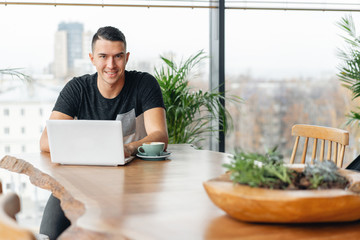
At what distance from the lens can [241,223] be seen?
4.10ft

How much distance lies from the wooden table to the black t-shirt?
524 mm

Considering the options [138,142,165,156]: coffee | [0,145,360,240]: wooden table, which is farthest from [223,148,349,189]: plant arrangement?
[138,142,165,156]: coffee

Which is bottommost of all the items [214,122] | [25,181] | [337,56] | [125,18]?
[25,181]

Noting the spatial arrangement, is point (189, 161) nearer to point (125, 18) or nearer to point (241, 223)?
point (241, 223)

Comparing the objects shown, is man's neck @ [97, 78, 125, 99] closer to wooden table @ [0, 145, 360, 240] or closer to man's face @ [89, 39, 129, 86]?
man's face @ [89, 39, 129, 86]

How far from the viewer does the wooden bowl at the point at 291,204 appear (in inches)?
45.6

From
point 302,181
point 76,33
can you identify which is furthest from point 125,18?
point 302,181

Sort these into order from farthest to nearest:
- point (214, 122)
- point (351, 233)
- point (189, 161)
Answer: point (214, 122), point (189, 161), point (351, 233)

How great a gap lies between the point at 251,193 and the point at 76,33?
10.5 ft

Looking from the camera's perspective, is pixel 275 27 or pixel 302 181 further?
pixel 275 27

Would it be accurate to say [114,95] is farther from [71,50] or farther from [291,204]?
[291,204]

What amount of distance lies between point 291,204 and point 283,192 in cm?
5

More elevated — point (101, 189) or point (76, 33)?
point (76, 33)

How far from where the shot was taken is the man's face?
102 inches
